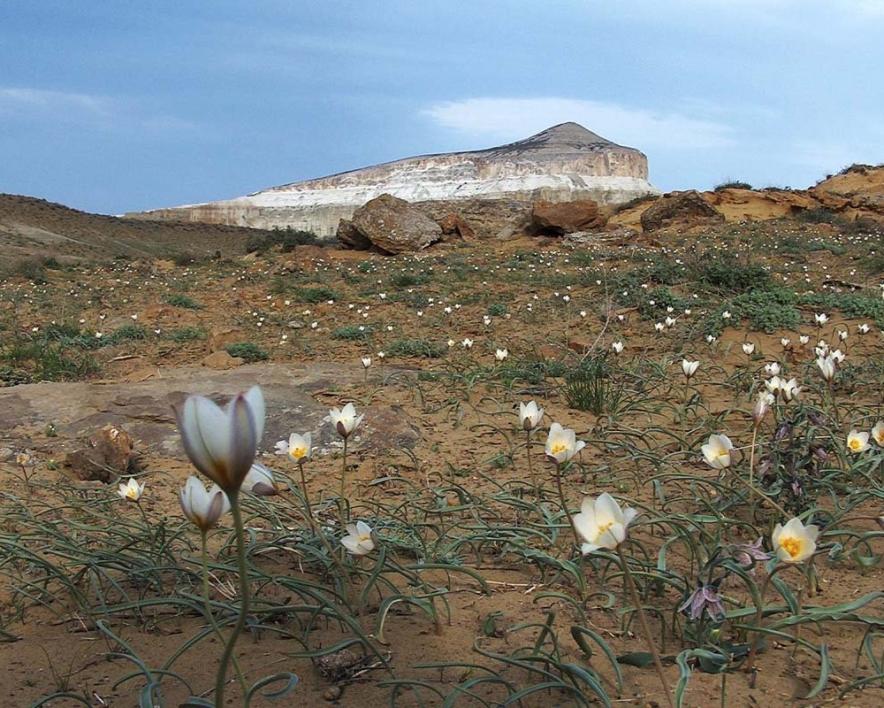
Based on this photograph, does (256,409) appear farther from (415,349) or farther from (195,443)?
(415,349)

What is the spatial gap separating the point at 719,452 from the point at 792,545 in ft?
1.79

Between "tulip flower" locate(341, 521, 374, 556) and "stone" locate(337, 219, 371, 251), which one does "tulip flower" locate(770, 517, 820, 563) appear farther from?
"stone" locate(337, 219, 371, 251)

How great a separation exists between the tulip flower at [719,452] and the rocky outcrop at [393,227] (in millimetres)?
14153

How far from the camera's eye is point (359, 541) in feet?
5.81

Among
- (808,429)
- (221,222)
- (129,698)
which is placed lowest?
(129,698)

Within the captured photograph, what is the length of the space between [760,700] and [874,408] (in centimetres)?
257

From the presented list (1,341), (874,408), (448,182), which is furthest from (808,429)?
(448,182)

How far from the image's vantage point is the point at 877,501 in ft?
8.14

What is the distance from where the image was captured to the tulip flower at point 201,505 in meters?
1.10

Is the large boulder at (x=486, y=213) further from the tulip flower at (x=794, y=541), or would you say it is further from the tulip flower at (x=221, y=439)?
the tulip flower at (x=221, y=439)

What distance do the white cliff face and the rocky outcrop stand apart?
22776mm

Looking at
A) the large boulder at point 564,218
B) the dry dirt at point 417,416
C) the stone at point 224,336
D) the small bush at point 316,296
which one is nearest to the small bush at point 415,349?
the dry dirt at point 417,416

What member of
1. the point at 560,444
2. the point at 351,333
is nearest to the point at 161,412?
the point at 560,444

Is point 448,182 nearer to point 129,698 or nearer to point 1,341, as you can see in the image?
point 1,341
